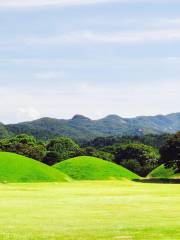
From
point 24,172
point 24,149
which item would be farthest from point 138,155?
point 24,172

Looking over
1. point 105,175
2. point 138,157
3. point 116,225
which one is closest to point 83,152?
point 138,157

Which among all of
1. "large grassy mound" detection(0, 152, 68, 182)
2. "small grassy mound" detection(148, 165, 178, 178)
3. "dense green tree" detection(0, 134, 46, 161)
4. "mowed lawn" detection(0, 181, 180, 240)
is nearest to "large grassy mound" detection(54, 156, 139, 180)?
"small grassy mound" detection(148, 165, 178, 178)

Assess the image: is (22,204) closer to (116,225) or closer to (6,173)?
(116,225)

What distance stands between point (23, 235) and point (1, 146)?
14919cm

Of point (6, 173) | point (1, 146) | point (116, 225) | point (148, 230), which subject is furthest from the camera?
point (1, 146)

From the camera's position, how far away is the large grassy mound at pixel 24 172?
104m

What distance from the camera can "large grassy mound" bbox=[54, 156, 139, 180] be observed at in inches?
4754

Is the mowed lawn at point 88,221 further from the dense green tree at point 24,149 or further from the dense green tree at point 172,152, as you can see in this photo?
the dense green tree at point 24,149

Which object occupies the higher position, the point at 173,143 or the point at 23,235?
the point at 173,143

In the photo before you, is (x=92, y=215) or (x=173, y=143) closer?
(x=92, y=215)

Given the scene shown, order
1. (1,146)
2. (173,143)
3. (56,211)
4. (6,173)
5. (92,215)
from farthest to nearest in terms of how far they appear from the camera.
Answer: (1,146) < (173,143) < (6,173) < (56,211) < (92,215)

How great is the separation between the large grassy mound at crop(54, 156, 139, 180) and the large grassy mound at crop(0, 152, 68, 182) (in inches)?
394

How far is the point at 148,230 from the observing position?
30109 mm

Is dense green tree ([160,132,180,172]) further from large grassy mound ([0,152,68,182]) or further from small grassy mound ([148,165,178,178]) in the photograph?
large grassy mound ([0,152,68,182])
